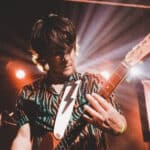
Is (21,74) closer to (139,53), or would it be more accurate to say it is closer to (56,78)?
(56,78)

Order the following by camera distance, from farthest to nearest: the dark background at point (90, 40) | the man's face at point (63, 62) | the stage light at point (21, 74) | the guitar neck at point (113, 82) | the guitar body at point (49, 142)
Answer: the stage light at point (21, 74) → the dark background at point (90, 40) → the man's face at point (63, 62) → the guitar body at point (49, 142) → the guitar neck at point (113, 82)

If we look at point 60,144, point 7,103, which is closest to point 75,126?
point 60,144

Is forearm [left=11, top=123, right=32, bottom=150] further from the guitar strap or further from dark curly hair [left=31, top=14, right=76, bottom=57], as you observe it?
dark curly hair [left=31, top=14, right=76, bottom=57]

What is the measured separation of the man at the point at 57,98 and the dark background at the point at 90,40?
6.71 feet

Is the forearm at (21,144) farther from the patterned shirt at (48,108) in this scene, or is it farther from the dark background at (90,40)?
the dark background at (90,40)

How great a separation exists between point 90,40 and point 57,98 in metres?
2.29

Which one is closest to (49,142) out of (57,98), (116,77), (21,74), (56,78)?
(57,98)

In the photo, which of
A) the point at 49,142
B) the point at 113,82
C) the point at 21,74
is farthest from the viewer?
the point at 21,74

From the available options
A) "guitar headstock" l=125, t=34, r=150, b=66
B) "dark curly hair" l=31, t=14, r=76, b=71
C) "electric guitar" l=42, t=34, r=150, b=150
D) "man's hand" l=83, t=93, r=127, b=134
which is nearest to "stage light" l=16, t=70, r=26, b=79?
"dark curly hair" l=31, t=14, r=76, b=71

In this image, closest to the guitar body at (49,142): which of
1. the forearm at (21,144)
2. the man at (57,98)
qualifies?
the man at (57,98)

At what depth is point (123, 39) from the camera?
4.42m

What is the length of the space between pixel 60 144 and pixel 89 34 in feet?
8.38

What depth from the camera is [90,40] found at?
14.0 ft

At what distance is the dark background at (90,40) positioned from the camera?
4191mm
